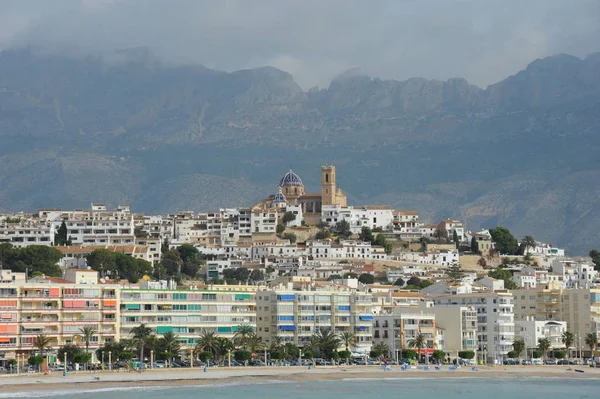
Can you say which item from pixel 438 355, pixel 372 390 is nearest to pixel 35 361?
pixel 372 390

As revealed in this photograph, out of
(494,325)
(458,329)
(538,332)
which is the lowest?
(538,332)

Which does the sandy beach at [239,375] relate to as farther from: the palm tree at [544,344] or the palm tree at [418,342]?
the palm tree at [544,344]

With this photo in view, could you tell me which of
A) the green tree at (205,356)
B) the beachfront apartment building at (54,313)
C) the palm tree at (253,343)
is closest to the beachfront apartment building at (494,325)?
the palm tree at (253,343)

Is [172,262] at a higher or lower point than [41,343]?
higher

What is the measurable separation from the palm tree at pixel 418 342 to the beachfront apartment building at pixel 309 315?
14.6 feet

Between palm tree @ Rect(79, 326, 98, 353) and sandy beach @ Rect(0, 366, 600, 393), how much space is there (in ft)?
19.7

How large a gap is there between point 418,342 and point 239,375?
71.0 ft

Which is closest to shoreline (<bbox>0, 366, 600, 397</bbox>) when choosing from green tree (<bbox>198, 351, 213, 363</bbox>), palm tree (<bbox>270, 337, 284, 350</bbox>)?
green tree (<bbox>198, 351, 213, 363</bbox>)

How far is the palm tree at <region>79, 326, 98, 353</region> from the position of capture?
11169 centimetres

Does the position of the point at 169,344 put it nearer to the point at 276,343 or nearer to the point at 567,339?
the point at 276,343

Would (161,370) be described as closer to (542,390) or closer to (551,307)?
(542,390)

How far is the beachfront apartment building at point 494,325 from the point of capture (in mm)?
131250

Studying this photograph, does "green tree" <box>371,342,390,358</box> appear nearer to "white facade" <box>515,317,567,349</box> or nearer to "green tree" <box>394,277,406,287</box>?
"white facade" <box>515,317,567,349</box>

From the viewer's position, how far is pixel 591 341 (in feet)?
448
